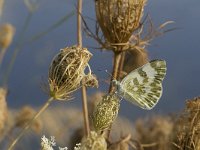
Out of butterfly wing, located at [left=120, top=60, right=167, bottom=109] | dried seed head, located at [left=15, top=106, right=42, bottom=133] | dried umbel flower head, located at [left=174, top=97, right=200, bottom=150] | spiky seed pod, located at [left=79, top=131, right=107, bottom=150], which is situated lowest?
dried seed head, located at [left=15, top=106, right=42, bottom=133]

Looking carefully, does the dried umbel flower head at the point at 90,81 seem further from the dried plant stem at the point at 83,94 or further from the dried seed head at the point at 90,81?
the dried plant stem at the point at 83,94

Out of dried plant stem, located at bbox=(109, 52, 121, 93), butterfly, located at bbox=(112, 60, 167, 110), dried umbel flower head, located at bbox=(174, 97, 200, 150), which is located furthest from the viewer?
dried plant stem, located at bbox=(109, 52, 121, 93)

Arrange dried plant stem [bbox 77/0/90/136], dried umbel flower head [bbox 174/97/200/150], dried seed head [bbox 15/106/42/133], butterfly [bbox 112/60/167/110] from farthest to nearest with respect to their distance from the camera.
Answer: dried seed head [bbox 15/106/42/133] < dried plant stem [bbox 77/0/90/136] < dried umbel flower head [bbox 174/97/200/150] < butterfly [bbox 112/60/167/110]

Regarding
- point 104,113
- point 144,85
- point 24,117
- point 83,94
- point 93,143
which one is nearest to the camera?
point 93,143

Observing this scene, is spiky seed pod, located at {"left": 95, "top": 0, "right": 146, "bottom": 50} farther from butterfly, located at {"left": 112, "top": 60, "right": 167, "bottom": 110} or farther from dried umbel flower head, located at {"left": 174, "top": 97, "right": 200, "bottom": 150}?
butterfly, located at {"left": 112, "top": 60, "right": 167, "bottom": 110}

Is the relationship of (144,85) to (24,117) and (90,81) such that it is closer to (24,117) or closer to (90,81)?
(90,81)

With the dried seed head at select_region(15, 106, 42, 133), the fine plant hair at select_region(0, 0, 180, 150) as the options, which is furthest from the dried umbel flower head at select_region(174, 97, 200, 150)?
the dried seed head at select_region(15, 106, 42, 133)

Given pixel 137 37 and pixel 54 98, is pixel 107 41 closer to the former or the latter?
pixel 137 37

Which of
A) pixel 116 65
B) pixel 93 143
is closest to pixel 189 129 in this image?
pixel 116 65
